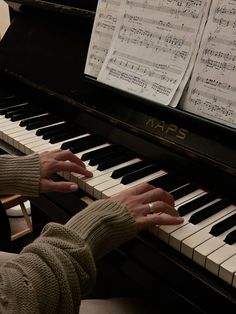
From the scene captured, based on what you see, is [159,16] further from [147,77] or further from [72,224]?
[72,224]

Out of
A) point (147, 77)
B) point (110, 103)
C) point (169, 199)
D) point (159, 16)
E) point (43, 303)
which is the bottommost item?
point (43, 303)

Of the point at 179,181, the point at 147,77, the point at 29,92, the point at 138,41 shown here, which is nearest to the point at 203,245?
the point at 179,181

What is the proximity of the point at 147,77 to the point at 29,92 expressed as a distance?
2.04ft

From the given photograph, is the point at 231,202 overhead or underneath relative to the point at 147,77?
underneath

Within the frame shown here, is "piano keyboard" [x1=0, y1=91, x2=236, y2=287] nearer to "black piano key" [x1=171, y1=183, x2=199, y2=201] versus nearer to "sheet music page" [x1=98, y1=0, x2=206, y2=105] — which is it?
"black piano key" [x1=171, y1=183, x2=199, y2=201]

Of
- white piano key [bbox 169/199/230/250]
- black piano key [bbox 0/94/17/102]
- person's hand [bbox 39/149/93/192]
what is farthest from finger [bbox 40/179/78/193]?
black piano key [bbox 0/94/17/102]

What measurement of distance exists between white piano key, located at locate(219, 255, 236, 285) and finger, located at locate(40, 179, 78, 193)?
43 centimetres

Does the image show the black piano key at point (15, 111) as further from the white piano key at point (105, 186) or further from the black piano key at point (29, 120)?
the white piano key at point (105, 186)

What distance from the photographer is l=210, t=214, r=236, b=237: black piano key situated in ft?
2.94

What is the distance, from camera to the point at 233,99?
101cm

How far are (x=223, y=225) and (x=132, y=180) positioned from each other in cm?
29

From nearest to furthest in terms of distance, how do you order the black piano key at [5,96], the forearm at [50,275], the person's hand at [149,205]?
the forearm at [50,275], the person's hand at [149,205], the black piano key at [5,96]

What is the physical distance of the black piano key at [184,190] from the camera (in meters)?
1.05

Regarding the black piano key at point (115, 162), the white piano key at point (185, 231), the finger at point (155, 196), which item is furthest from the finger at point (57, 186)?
the white piano key at point (185, 231)
